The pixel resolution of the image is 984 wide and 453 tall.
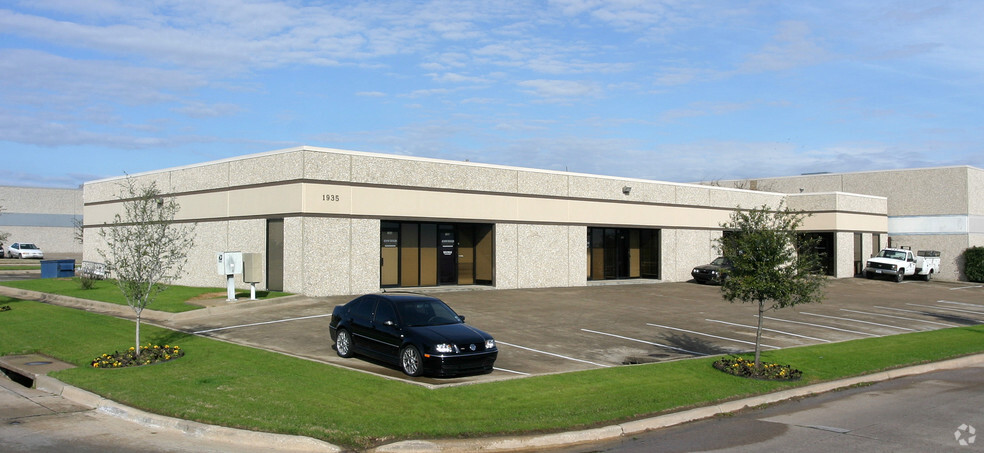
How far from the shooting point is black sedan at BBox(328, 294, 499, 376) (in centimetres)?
1259

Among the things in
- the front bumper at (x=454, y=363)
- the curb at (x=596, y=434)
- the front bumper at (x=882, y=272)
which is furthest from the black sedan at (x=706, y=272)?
the front bumper at (x=454, y=363)

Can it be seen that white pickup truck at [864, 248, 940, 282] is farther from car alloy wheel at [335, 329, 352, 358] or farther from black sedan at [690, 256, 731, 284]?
car alloy wheel at [335, 329, 352, 358]

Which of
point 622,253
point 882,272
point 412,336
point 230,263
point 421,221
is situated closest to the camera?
point 412,336

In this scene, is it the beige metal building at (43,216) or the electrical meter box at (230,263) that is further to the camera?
the beige metal building at (43,216)

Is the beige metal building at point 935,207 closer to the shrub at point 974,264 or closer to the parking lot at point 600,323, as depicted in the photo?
the shrub at point 974,264

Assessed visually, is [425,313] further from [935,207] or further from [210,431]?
[935,207]

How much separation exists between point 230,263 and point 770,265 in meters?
15.8

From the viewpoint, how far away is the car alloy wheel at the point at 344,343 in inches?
573

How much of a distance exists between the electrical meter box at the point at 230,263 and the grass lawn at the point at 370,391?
615 cm

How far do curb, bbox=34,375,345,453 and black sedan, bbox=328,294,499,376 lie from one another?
405 centimetres

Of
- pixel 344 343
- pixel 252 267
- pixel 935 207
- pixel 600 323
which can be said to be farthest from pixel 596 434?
pixel 935 207

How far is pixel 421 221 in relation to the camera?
27.7 m

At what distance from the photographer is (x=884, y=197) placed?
48.9 meters

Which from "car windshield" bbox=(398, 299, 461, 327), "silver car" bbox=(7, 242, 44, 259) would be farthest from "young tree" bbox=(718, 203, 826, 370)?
"silver car" bbox=(7, 242, 44, 259)
